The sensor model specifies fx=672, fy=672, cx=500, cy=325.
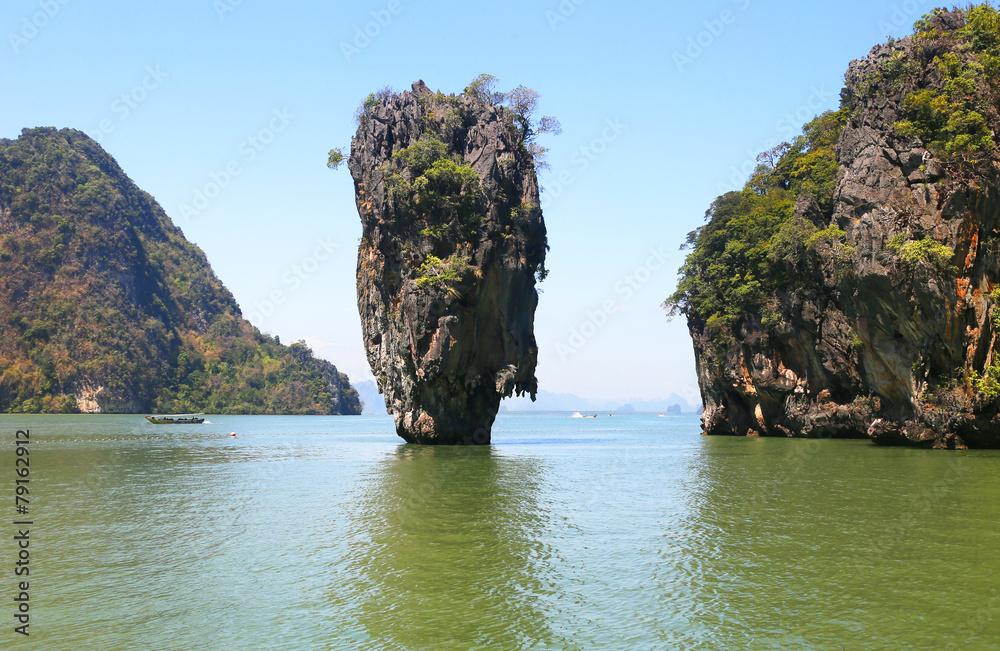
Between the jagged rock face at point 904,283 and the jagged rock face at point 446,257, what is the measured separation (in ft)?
58.2

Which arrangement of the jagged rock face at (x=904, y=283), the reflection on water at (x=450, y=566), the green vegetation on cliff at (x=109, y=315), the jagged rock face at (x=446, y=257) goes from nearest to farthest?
the reflection on water at (x=450, y=566), the jagged rock face at (x=904, y=283), the jagged rock face at (x=446, y=257), the green vegetation on cliff at (x=109, y=315)

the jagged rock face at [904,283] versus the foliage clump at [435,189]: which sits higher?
the foliage clump at [435,189]

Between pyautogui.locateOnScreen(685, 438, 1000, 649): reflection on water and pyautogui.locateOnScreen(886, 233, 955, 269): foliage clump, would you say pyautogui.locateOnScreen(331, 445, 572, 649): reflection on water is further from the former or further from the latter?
pyautogui.locateOnScreen(886, 233, 955, 269): foliage clump

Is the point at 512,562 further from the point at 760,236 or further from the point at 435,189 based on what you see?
the point at 760,236

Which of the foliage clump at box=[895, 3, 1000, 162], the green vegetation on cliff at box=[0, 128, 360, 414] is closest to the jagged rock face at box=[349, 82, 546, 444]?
the foliage clump at box=[895, 3, 1000, 162]

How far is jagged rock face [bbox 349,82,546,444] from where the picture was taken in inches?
1526

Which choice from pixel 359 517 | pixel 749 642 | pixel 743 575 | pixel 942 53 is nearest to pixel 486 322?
pixel 359 517

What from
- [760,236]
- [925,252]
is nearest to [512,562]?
[925,252]

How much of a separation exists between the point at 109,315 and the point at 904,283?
135871 mm

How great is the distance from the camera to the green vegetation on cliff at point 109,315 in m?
119

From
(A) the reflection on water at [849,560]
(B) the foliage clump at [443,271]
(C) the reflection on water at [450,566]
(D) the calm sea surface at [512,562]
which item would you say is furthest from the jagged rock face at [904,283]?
(C) the reflection on water at [450,566]

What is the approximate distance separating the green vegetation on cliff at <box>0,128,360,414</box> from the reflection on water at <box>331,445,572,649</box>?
11935 cm

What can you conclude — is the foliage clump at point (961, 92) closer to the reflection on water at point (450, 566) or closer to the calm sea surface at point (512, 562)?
the calm sea surface at point (512, 562)

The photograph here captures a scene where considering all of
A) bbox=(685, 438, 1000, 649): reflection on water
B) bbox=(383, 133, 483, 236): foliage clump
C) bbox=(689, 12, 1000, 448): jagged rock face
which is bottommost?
bbox=(685, 438, 1000, 649): reflection on water
